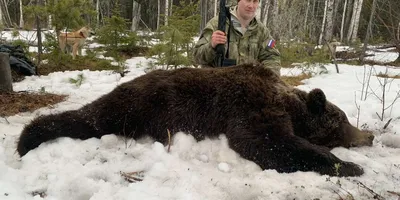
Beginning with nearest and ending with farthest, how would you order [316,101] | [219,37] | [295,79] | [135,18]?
[316,101] < [219,37] < [295,79] < [135,18]

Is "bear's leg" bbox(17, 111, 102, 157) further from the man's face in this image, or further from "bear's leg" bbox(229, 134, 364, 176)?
the man's face

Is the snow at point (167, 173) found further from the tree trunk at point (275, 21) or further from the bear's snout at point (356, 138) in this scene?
the tree trunk at point (275, 21)

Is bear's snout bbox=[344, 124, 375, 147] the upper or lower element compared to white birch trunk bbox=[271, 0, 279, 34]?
lower

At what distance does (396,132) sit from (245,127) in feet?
6.33

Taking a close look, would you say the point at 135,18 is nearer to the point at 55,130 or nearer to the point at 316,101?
the point at 55,130

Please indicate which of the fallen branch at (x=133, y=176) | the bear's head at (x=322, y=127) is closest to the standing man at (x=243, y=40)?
the bear's head at (x=322, y=127)

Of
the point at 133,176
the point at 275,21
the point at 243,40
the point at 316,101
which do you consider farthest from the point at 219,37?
the point at 275,21

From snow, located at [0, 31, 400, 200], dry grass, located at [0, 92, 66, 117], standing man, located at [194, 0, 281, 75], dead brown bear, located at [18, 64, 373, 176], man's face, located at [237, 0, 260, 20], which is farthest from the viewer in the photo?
standing man, located at [194, 0, 281, 75]

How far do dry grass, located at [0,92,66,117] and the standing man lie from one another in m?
2.30

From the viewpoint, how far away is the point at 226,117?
3.27 m

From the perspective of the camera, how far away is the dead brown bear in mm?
2951

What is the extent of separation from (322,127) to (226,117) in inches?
42.6

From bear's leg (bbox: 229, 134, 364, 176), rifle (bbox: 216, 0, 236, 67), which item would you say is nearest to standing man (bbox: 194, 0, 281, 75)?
rifle (bbox: 216, 0, 236, 67)

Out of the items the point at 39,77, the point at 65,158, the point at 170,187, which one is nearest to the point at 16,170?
the point at 65,158
